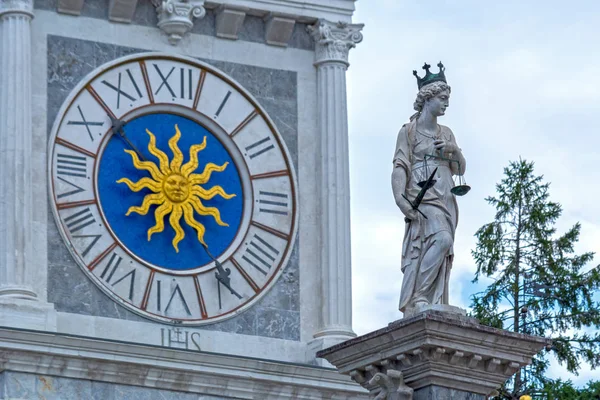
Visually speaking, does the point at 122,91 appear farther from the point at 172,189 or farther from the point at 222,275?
the point at 222,275

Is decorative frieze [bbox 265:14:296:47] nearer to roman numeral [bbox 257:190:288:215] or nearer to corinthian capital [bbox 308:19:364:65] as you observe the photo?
corinthian capital [bbox 308:19:364:65]

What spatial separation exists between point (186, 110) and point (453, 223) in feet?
25.2

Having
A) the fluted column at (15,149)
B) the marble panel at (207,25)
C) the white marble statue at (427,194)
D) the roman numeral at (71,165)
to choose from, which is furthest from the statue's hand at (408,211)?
the marble panel at (207,25)

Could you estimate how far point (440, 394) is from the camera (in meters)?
22.5

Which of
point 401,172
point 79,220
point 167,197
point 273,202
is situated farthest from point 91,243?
point 401,172

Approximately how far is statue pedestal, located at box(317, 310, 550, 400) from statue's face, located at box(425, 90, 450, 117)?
210 cm

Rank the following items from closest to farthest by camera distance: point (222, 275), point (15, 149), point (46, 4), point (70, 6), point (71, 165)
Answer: point (15, 149) → point (71, 165) → point (46, 4) → point (70, 6) → point (222, 275)

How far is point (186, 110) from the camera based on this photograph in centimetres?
3045

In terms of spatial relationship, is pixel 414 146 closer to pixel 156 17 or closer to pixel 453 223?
pixel 453 223

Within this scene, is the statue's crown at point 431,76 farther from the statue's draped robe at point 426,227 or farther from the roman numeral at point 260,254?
the roman numeral at point 260,254

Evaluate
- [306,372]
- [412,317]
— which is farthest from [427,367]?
[306,372]

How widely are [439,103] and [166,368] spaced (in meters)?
6.42

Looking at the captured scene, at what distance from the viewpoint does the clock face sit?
2959cm

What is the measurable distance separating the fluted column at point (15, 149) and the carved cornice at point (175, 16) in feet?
5.49
